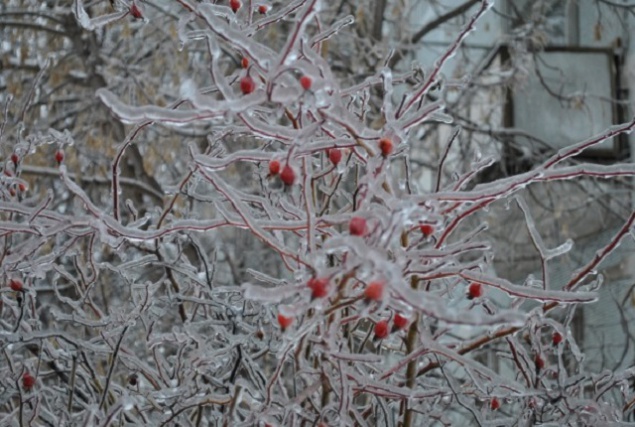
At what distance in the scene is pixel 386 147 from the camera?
1.11m

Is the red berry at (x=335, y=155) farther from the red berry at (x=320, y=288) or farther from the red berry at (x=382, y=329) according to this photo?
the red berry at (x=320, y=288)

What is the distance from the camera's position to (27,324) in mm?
1644

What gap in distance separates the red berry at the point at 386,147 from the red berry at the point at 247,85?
0.20 meters

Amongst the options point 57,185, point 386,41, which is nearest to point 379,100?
point 386,41

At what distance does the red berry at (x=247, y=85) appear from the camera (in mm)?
1190

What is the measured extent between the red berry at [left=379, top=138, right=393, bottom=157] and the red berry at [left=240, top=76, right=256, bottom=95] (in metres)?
0.20

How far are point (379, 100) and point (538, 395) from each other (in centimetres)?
397

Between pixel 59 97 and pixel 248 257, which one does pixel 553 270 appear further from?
pixel 59 97

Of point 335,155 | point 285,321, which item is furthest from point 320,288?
point 335,155

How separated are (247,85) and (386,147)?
21 cm

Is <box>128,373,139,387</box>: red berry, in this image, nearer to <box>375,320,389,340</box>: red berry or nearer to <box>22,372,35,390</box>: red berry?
<box>22,372,35,390</box>: red berry

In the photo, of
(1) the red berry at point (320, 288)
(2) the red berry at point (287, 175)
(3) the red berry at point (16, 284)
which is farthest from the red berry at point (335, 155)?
(3) the red berry at point (16, 284)

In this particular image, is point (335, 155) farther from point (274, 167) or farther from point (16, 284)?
point (16, 284)

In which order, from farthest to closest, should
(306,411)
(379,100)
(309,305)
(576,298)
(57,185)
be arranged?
(379,100) < (57,185) < (306,411) < (576,298) < (309,305)
